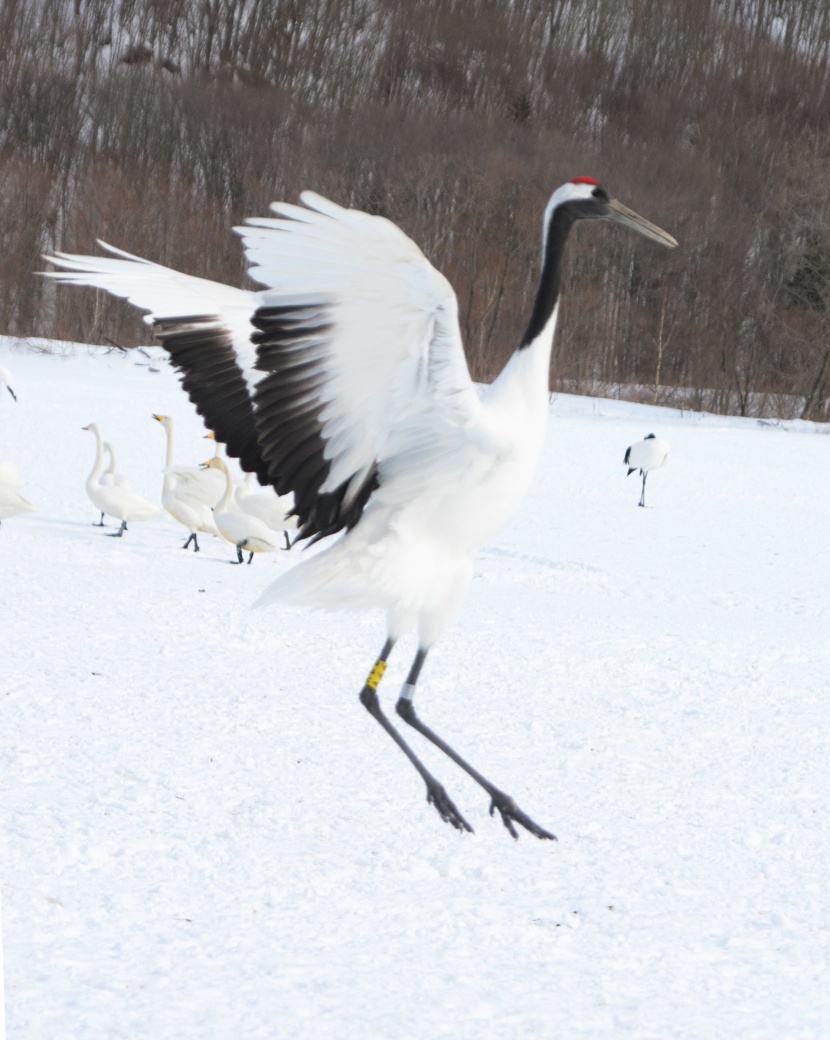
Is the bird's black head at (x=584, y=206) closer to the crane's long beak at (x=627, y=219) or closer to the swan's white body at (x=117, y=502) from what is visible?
the crane's long beak at (x=627, y=219)

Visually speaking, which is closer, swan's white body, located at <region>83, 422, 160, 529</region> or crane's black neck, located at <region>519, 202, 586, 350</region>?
crane's black neck, located at <region>519, 202, 586, 350</region>

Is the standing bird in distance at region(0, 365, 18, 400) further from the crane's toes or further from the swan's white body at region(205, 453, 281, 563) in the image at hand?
the crane's toes

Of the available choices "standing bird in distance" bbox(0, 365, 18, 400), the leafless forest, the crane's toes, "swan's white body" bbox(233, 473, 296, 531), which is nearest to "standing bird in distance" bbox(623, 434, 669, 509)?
"swan's white body" bbox(233, 473, 296, 531)

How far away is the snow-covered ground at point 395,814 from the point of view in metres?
3.19

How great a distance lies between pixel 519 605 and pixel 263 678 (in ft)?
8.67

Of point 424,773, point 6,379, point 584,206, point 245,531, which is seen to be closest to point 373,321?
point 584,206

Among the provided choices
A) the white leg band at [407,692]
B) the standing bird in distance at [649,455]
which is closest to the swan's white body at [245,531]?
the white leg band at [407,692]

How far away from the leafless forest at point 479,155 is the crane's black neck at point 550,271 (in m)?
20.1

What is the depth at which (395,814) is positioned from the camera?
168 inches

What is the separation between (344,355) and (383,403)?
0.38 ft

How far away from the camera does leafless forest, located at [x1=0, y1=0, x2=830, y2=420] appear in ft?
82.7

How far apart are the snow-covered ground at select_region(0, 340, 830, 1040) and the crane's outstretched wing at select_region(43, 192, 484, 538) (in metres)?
1.29

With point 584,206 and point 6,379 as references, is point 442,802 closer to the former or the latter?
point 584,206

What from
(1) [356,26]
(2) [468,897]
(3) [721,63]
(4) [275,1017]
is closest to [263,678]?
(2) [468,897]
